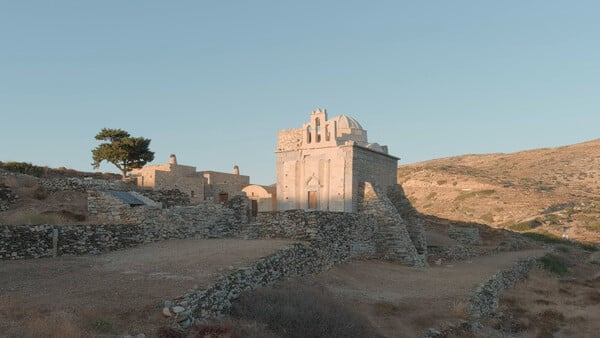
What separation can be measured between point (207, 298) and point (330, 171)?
15.9 metres

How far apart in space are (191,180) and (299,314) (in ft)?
76.8

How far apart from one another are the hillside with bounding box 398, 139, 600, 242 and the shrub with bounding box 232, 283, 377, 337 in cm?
3500

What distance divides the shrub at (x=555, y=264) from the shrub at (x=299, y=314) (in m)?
19.7

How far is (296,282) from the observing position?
14109 millimetres

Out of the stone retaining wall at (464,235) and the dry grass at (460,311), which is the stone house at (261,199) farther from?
the dry grass at (460,311)

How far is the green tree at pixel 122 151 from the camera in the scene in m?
37.4

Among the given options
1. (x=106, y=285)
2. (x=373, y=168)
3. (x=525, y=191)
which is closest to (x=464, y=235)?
(x=373, y=168)

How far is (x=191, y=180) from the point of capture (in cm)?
3275

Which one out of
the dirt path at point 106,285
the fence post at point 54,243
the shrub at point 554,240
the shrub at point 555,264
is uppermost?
the fence post at point 54,243

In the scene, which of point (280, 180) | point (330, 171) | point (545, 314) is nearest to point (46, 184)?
point (280, 180)

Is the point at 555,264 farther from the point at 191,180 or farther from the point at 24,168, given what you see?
the point at 24,168

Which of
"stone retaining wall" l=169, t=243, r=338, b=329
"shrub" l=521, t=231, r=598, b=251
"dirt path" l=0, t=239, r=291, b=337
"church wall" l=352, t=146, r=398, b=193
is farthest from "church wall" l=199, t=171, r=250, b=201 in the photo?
"shrub" l=521, t=231, r=598, b=251

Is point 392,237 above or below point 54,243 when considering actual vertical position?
below

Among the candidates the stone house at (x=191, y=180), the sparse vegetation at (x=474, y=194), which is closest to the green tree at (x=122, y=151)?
the stone house at (x=191, y=180)
